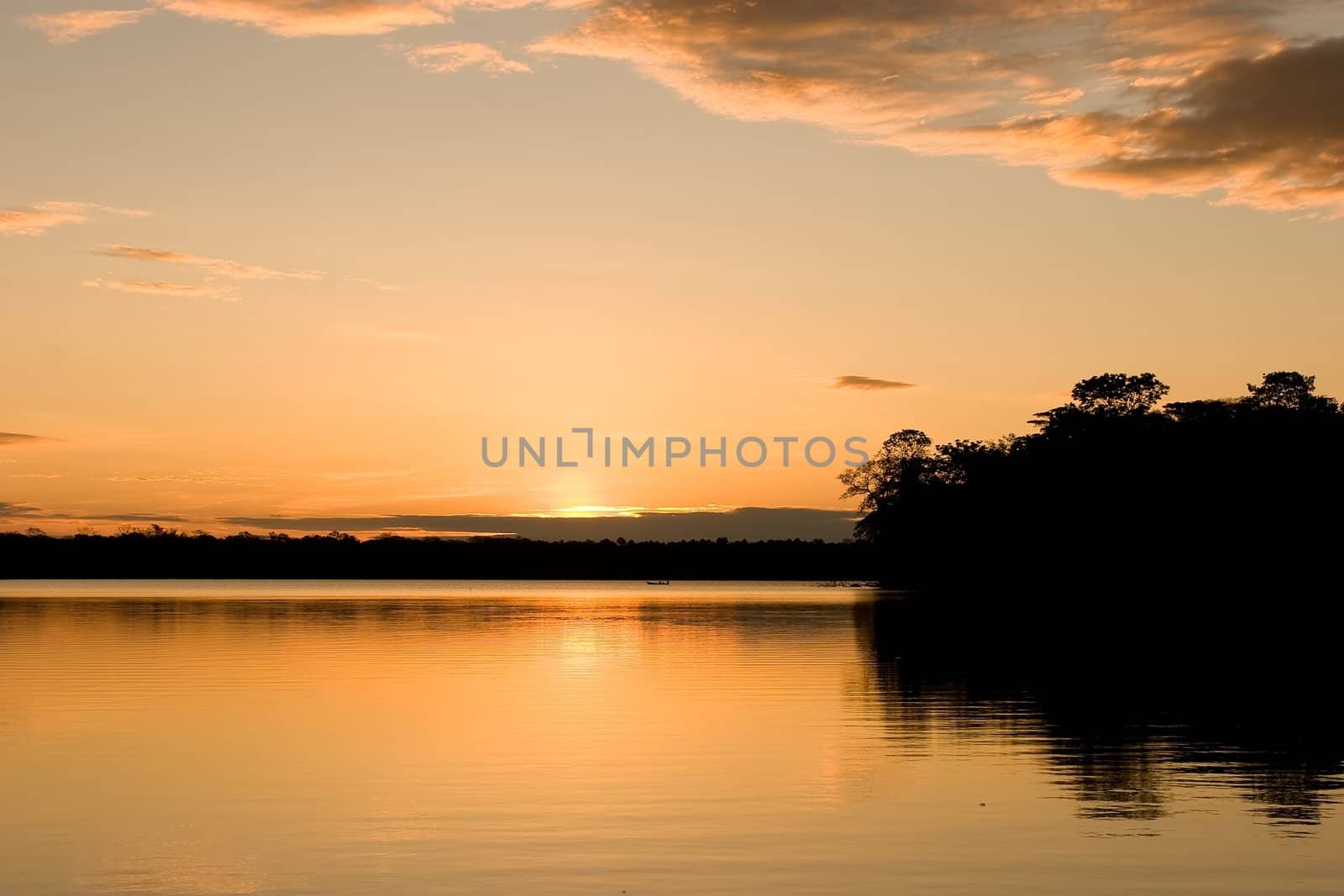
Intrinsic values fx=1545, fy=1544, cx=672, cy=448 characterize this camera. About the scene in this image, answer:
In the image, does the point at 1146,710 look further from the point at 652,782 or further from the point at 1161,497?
the point at 1161,497

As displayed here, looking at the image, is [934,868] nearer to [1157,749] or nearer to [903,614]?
[1157,749]

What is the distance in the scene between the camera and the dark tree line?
371ft

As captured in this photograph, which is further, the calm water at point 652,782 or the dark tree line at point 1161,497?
the dark tree line at point 1161,497

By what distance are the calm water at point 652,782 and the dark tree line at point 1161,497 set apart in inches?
2572

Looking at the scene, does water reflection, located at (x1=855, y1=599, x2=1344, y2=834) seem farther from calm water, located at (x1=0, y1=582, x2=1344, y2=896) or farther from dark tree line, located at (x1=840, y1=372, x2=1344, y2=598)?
dark tree line, located at (x1=840, y1=372, x2=1344, y2=598)

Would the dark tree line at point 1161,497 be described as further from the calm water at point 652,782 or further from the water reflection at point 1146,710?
the calm water at point 652,782

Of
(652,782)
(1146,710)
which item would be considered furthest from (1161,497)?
(652,782)

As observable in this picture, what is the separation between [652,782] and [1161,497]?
340ft

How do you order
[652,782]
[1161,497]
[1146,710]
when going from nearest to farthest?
[652,782] < [1146,710] < [1161,497]

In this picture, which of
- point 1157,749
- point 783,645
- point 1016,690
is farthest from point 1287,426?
point 1157,749

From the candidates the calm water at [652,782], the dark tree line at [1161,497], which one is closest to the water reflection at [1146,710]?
the calm water at [652,782]

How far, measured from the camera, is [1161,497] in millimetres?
122875

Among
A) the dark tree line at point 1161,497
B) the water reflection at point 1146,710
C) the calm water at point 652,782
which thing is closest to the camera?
the calm water at point 652,782

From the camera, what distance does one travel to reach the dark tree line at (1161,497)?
113 m
